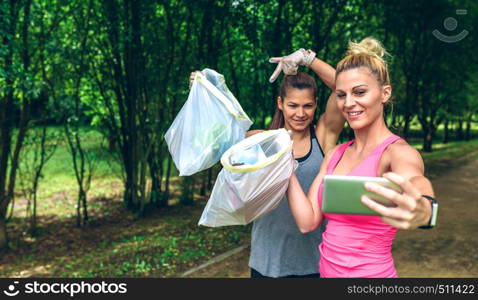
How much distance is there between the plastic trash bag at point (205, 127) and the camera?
2.15m

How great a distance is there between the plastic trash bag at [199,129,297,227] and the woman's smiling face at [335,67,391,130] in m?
0.31

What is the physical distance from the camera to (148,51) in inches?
301

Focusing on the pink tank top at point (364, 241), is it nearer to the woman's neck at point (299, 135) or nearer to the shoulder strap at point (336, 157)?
the shoulder strap at point (336, 157)

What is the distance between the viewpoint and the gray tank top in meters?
2.26

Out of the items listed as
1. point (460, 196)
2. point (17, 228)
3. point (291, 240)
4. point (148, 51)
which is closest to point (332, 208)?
point (291, 240)

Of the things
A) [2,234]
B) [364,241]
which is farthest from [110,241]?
[364,241]

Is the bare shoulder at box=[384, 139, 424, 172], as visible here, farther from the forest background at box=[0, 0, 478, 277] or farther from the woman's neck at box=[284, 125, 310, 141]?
the forest background at box=[0, 0, 478, 277]

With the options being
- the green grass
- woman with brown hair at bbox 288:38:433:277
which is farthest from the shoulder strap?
the green grass

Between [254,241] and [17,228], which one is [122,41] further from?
[254,241]

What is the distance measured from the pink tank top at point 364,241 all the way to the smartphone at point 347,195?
0.28 m

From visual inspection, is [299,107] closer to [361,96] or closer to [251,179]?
[361,96]

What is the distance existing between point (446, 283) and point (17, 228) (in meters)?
7.37

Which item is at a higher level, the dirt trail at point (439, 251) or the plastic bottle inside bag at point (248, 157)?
the plastic bottle inside bag at point (248, 157)

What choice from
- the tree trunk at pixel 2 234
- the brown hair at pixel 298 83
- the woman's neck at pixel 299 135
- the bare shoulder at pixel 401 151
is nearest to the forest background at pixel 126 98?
the tree trunk at pixel 2 234
